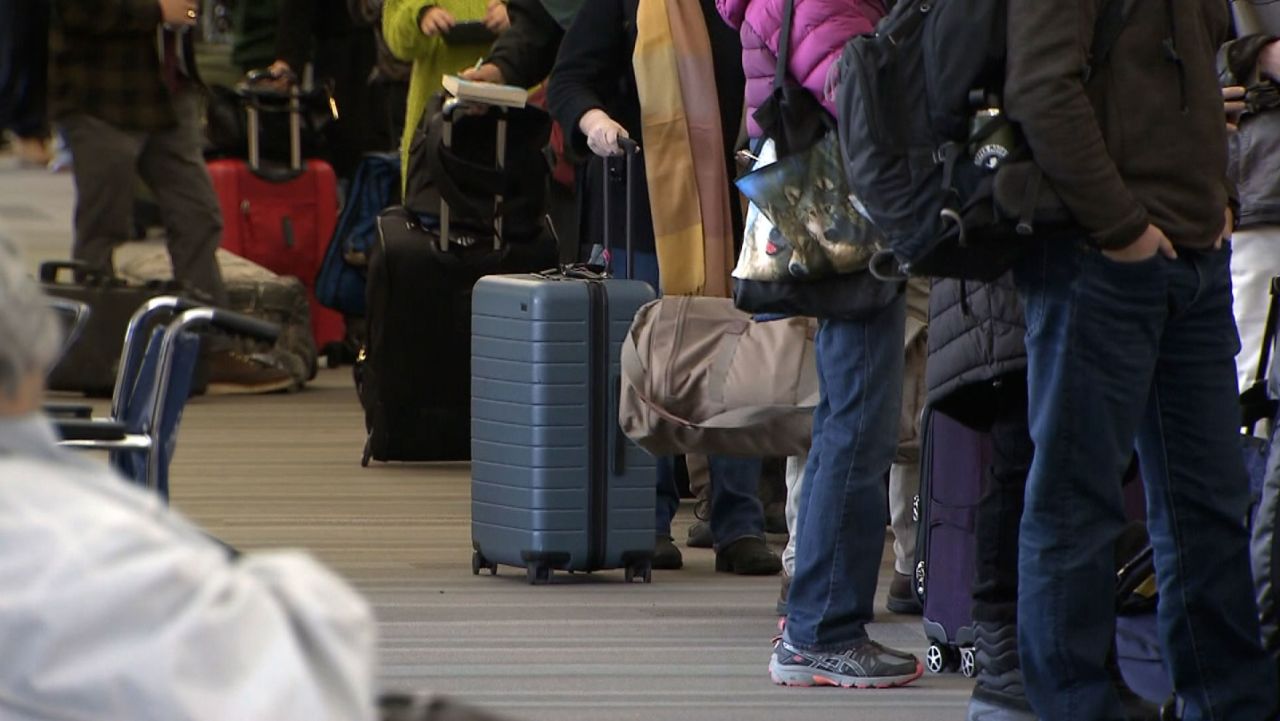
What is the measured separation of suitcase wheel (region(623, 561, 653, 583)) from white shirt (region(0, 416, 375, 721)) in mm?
3822

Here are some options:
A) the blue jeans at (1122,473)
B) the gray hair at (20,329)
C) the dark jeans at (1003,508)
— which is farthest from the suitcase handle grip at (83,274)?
the gray hair at (20,329)

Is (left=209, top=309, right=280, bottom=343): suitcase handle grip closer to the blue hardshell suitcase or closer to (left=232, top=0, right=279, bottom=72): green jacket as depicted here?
the blue hardshell suitcase

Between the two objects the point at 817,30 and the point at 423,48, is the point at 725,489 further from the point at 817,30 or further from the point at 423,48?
the point at 423,48

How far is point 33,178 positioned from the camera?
23.2 metres

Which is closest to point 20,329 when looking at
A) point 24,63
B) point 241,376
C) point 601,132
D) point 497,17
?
point 601,132

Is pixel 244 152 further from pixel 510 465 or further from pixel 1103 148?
pixel 1103 148

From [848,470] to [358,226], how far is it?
17.1ft

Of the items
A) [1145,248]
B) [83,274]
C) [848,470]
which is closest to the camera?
[1145,248]

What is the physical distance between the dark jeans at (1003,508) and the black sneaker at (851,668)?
402 mm

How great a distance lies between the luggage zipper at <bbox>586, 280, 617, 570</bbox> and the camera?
16.9 ft

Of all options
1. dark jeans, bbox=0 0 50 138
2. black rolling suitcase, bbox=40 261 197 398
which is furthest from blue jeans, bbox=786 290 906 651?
dark jeans, bbox=0 0 50 138

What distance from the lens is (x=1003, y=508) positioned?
3.70 m

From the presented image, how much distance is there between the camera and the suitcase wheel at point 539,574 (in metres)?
5.27

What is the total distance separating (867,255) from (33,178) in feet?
67.1
